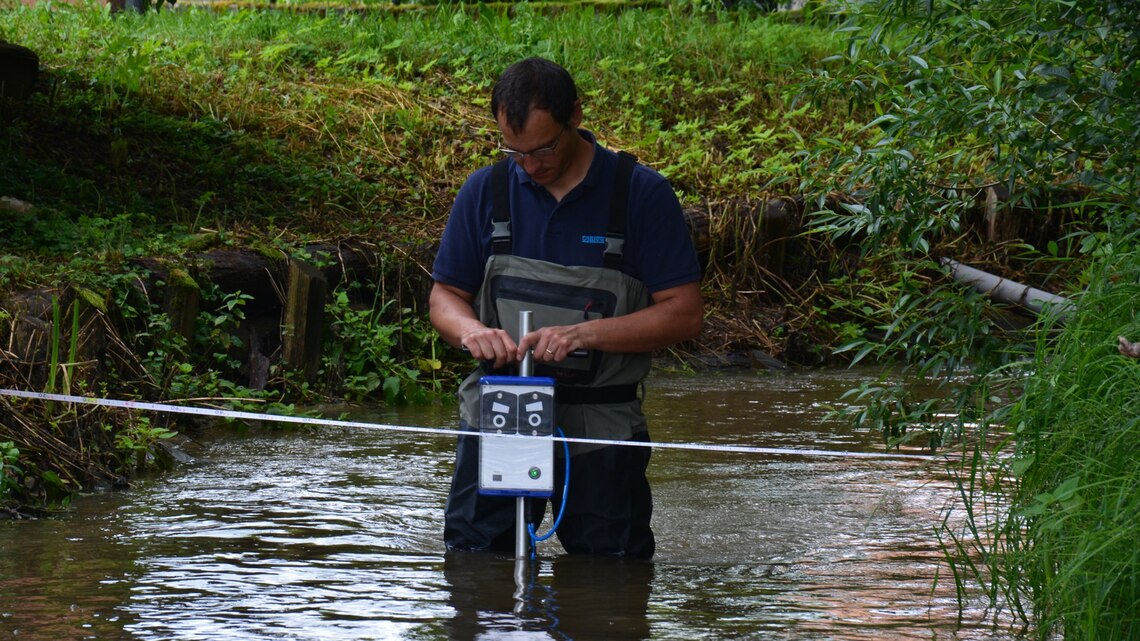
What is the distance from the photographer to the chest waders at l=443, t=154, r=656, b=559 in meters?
4.55

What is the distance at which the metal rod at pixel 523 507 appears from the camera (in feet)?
14.2

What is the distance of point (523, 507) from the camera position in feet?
14.8

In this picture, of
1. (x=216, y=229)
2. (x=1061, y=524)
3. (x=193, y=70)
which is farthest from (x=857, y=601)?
(x=193, y=70)

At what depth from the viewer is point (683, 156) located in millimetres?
13148

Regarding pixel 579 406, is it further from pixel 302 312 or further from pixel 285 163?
pixel 285 163

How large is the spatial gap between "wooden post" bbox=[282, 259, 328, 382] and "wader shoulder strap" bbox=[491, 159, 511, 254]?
15.5ft

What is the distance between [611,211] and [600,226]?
0.21 feet

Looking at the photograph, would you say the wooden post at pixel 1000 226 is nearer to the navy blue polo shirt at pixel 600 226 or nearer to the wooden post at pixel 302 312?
the wooden post at pixel 302 312

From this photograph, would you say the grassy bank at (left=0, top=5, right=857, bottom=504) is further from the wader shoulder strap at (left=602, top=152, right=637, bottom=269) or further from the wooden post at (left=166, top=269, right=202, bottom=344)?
the wader shoulder strap at (left=602, top=152, right=637, bottom=269)

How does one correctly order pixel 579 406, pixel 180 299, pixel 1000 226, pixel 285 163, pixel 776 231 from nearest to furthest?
pixel 579 406 → pixel 180 299 → pixel 285 163 → pixel 776 231 → pixel 1000 226

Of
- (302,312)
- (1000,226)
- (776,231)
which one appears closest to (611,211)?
(302,312)

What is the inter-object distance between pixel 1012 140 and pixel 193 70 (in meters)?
9.54

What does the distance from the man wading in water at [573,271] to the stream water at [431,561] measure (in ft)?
1.30

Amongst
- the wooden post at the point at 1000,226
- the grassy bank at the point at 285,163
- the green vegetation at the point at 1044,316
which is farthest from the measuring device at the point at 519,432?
the wooden post at the point at 1000,226
